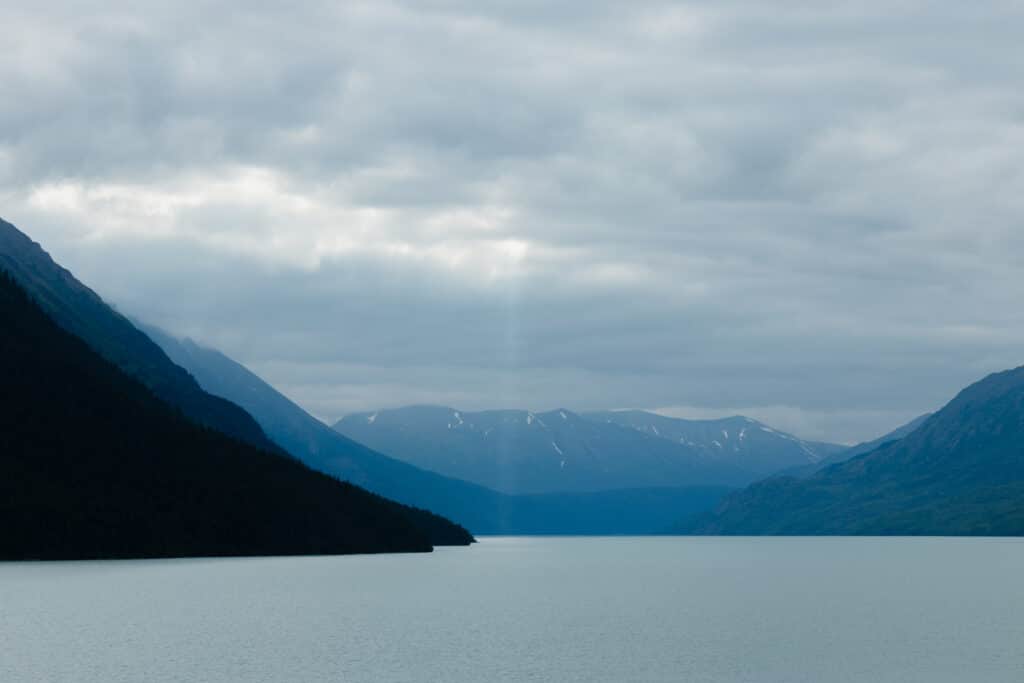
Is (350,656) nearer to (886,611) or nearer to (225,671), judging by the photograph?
(225,671)

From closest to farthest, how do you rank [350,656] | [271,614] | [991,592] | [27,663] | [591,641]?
[27,663] < [350,656] < [591,641] < [271,614] < [991,592]

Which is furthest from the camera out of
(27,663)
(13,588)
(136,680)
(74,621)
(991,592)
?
(991,592)

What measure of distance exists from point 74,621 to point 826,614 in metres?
84.6

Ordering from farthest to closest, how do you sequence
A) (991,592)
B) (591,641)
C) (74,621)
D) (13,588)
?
(991,592) → (13,588) → (74,621) → (591,641)

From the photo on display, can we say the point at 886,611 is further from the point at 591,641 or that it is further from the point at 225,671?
the point at 225,671

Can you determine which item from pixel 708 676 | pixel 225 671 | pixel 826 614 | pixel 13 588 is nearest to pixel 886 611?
pixel 826 614

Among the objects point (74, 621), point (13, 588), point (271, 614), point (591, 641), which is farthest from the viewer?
point (13, 588)

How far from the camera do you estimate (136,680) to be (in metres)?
85.4

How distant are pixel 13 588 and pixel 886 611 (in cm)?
11852

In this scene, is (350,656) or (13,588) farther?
(13,588)

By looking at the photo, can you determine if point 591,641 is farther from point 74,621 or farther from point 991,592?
point 991,592

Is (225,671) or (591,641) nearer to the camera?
(225,671)

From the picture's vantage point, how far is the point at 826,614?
487 ft

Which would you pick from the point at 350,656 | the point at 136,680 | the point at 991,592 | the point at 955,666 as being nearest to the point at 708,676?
the point at 955,666
